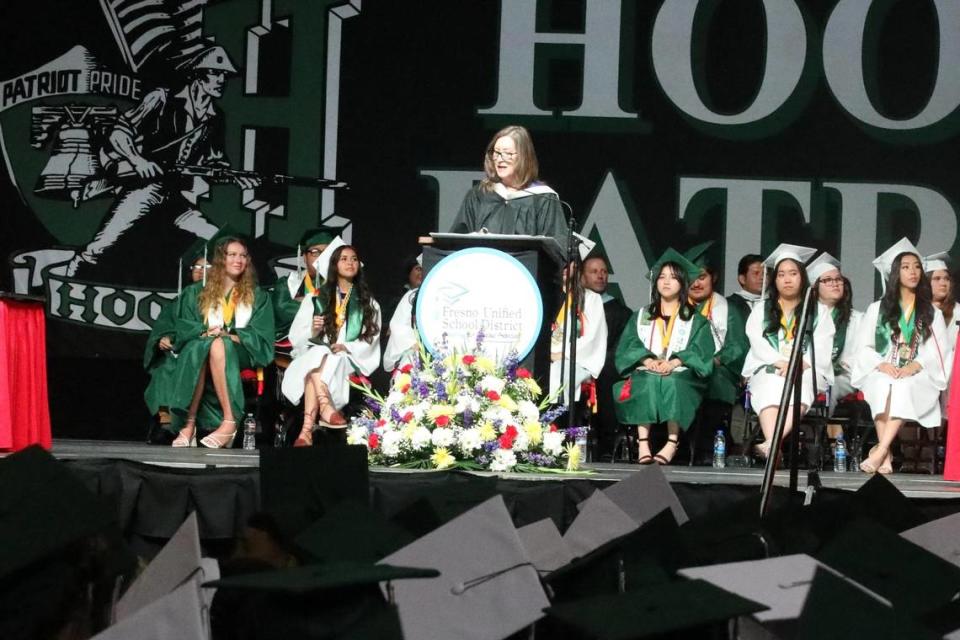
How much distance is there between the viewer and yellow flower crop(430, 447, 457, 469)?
5625mm

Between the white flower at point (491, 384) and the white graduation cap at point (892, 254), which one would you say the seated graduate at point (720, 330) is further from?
the white flower at point (491, 384)

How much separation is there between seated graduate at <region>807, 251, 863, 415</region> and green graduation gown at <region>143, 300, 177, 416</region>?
408 centimetres

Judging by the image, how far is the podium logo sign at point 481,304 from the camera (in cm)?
579

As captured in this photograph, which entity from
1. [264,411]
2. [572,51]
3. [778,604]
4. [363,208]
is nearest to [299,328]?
[264,411]

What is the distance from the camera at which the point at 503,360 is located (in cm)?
588

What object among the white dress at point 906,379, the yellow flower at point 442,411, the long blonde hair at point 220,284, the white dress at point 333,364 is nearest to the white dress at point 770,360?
the white dress at point 906,379

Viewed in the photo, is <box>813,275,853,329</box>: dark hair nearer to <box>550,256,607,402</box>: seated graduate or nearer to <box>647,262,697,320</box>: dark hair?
<box>647,262,697,320</box>: dark hair

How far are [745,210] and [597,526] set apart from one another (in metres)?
6.18

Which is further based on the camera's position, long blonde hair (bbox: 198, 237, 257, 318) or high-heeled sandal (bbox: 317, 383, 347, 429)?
long blonde hair (bbox: 198, 237, 257, 318)

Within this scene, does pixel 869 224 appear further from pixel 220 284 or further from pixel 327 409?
pixel 220 284

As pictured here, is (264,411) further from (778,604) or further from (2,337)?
(778,604)

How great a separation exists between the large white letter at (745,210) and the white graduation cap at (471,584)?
666 cm

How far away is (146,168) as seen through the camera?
9.84 metres

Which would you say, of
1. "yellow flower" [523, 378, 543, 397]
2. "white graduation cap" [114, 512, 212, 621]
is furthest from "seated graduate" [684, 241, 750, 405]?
"white graduation cap" [114, 512, 212, 621]
